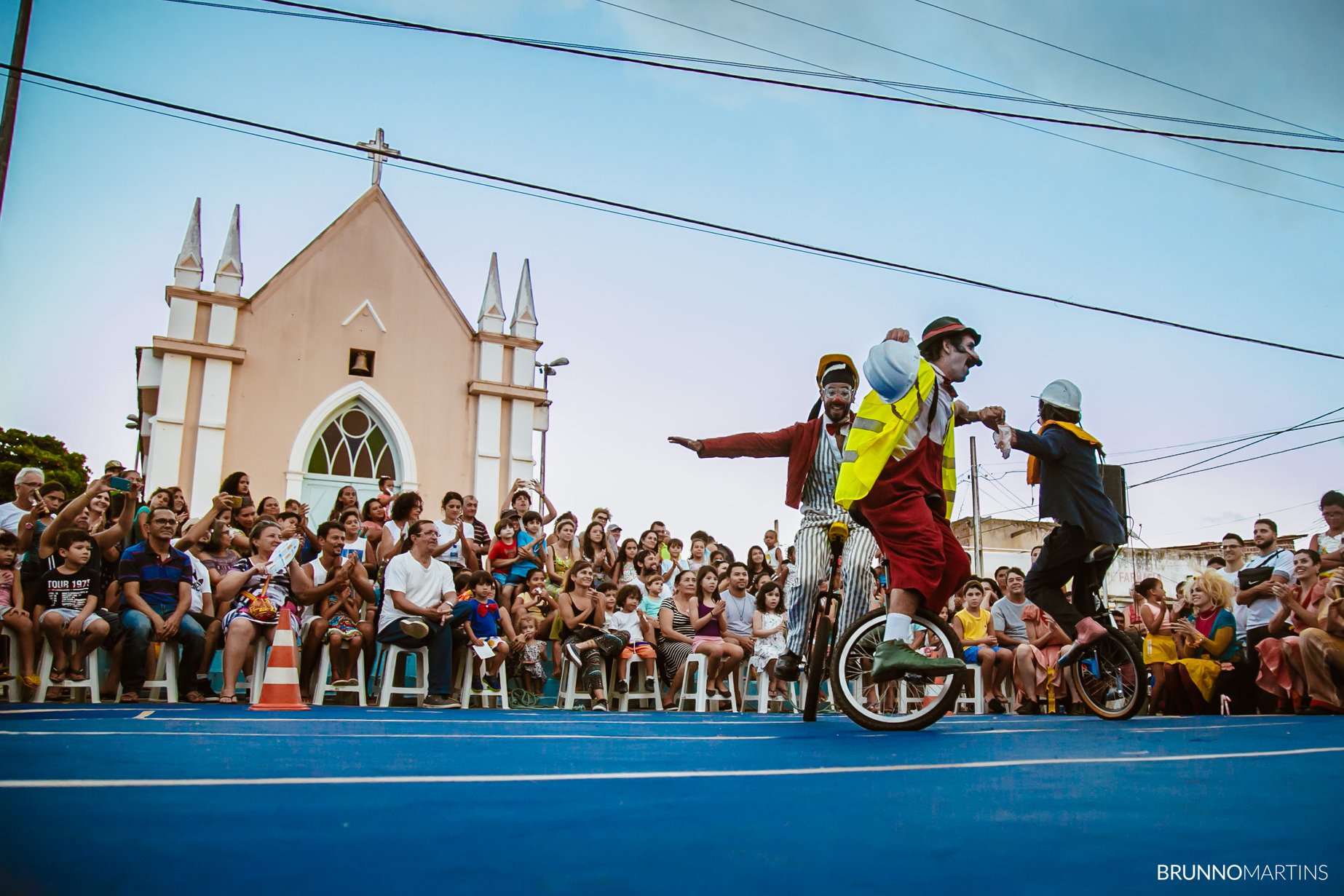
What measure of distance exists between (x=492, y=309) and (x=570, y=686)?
1298cm

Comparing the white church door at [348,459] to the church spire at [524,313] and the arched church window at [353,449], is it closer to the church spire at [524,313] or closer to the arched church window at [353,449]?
the arched church window at [353,449]

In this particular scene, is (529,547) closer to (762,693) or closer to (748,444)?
(762,693)

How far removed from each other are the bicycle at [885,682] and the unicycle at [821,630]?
1.14 ft

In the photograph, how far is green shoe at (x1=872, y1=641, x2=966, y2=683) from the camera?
15.0ft

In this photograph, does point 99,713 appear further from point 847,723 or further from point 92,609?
point 847,723

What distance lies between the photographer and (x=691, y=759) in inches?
138

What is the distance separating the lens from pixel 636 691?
10.4m

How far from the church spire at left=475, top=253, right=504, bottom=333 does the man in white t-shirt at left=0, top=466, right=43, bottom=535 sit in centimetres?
1229

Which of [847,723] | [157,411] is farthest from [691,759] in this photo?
[157,411]

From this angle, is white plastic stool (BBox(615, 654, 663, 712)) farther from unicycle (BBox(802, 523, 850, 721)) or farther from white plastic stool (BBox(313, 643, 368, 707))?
unicycle (BBox(802, 523, 850, 721))

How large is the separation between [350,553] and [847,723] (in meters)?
5.10

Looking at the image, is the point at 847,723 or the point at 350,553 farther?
the point at 350,553

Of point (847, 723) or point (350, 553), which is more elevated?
point (350, 553)

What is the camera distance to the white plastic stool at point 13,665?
25.7 feet
